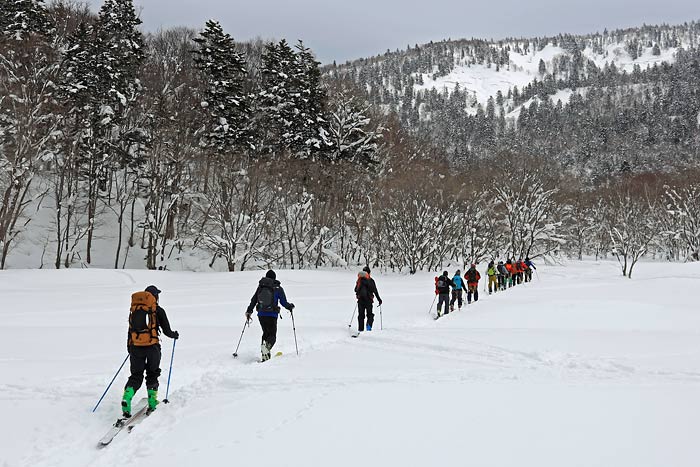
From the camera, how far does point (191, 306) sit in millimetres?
17016

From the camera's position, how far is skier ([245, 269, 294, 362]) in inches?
363

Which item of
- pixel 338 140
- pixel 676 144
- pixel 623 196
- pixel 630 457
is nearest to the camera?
pixel 630 457

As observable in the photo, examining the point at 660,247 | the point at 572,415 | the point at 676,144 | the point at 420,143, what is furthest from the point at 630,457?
the point at 676,144

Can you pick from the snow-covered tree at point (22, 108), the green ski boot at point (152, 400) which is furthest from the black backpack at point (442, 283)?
the snow-covered tree at point (22, 108)

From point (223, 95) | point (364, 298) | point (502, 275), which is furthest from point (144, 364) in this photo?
point (223, 95)

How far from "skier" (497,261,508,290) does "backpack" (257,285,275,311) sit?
17.6 metres

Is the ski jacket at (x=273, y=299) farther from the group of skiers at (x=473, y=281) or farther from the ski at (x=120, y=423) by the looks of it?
the group of skiers at (x=473, y=281)

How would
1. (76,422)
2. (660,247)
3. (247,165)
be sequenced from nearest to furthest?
(76,422) → (247,165) → (660,247)

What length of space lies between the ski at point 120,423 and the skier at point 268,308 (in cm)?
281

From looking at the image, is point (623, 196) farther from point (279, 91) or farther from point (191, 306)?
point (191, 306)

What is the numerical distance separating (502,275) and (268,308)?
59.2 ft

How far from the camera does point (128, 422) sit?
19.1 feet

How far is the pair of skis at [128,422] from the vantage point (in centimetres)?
533

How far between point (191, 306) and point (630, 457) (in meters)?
15.2
